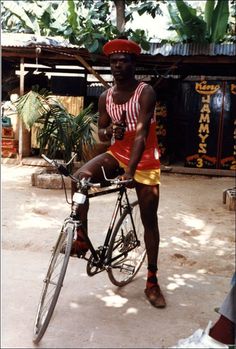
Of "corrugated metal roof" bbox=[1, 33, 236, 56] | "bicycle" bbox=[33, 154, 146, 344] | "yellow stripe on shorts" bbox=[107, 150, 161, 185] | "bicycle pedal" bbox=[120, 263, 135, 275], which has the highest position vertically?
"corrugated metal roof" bbox=[1, 33, 236, 56]

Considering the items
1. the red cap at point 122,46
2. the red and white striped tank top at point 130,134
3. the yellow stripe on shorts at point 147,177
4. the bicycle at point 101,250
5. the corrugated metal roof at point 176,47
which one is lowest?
the bicycle at point 101,250

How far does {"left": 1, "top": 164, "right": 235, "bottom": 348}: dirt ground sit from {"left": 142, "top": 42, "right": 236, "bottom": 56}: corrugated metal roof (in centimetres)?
347

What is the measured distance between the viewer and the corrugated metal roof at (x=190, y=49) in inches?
323

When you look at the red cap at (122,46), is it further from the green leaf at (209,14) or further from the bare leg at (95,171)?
the green leaf at (209,14)

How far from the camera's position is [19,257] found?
13.0 feet

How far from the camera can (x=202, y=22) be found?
346 inches

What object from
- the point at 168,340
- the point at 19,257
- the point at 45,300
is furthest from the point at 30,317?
the point at 19,257

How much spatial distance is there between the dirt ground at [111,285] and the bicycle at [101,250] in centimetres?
13

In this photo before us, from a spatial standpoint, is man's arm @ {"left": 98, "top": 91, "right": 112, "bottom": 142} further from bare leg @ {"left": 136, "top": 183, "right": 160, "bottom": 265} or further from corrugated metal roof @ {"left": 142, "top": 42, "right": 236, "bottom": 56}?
corrugated metal roof @ {"left": 142, "top": 42, "right": 236, "bottom": 56}

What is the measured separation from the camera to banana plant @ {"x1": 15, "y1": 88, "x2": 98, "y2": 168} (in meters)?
6.73

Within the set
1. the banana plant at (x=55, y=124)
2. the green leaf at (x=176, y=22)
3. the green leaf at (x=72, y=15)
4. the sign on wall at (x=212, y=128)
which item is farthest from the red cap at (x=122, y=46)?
the sign on wall at (x=212, y=128)

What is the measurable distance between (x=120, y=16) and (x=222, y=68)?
2.84 meters

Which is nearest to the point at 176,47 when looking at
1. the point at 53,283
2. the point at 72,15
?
the point at 72,15

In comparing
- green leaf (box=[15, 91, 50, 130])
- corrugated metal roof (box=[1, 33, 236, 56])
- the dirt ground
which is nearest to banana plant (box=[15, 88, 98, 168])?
green leaf (box=[15, 91, 50, 130])
